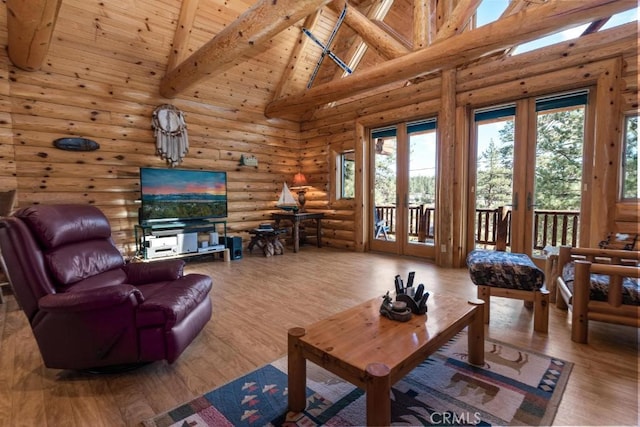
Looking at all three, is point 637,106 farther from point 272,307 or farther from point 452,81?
point 272,307

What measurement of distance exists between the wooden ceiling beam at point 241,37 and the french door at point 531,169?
2910 millimetres

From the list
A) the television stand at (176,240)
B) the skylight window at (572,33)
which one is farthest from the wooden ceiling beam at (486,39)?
the television stand at (176,240)

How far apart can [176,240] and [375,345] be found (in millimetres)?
3759

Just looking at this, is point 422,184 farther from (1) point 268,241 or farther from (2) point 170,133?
(2) point 170,133

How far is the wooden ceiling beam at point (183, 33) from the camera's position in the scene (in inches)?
160

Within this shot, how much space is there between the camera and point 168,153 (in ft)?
15.5

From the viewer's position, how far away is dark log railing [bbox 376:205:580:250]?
390cm

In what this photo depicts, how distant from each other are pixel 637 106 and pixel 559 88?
2.37ft

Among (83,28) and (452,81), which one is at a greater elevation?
(83,28)

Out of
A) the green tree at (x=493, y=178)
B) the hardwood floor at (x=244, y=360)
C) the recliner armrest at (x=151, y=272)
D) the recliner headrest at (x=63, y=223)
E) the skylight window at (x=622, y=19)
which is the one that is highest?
the skylight window at (x=622, y=19)

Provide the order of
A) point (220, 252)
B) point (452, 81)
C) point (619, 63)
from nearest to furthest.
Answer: point (619, 63), point (452, 81), point (220, 252)

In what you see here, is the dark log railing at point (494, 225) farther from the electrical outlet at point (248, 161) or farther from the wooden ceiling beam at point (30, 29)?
the wooden ceiling beam at point (30, 29)

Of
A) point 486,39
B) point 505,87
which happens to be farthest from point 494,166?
point 486,39

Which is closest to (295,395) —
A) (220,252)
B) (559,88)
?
(220,252)
